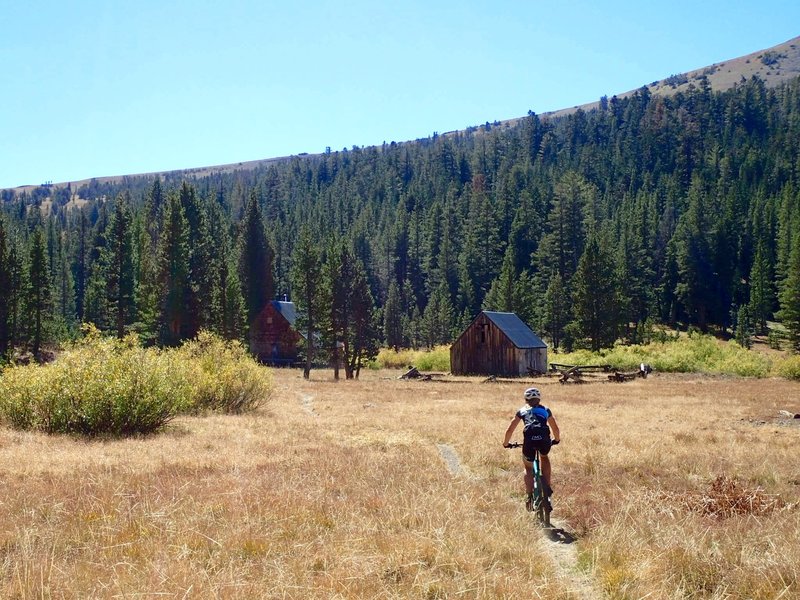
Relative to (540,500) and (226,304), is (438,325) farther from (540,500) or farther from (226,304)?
(540,500)

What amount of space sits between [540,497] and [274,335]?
72.2 m

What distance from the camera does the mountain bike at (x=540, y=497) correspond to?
10258 millimetres

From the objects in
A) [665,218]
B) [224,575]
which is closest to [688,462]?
[224,575]

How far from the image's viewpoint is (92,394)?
1927 centimetres

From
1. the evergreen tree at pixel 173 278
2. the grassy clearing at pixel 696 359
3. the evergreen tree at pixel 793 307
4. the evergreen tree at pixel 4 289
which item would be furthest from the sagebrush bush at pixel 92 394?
the evergreen tree at pixel 793 307

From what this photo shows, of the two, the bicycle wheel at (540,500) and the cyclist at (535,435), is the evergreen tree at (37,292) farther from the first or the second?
the bicycle wheel at (540,500)

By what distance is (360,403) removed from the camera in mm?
32219

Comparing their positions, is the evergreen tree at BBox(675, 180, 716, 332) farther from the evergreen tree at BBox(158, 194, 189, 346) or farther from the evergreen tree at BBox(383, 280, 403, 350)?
the evergreen tree at BBox(158, 194, 189, 346)

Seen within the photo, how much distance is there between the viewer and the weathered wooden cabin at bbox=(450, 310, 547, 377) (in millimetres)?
58406

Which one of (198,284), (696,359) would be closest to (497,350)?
(696,359)

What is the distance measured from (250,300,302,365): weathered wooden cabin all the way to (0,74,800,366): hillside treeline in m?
1.98

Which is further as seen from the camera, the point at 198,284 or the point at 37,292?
the point at 198,284

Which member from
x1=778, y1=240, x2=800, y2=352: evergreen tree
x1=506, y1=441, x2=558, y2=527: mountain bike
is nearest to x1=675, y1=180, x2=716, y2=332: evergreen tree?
x1=778, y1=240, x2=800, y2=352: evergreen tree

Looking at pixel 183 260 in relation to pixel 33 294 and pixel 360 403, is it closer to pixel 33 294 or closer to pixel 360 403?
pixel 33 294
